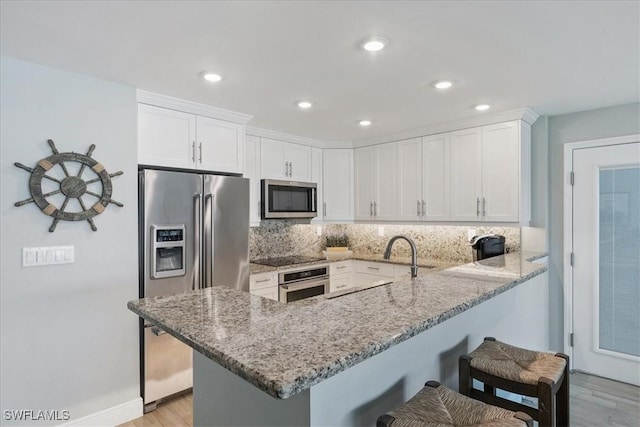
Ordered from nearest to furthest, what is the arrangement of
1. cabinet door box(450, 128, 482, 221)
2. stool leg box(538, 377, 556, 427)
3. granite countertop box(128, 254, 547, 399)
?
1. granite countertop box(128, 254, 547, 399)
2. stool leg box(538, 377, 556, 427)
3. cabinet door box(450, 128, 482, 221)

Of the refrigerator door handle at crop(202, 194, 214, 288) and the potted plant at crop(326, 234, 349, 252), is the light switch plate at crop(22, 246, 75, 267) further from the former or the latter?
the potted plant at crop(326, 234, 349, 252)

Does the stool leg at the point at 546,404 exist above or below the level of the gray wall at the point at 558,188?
below

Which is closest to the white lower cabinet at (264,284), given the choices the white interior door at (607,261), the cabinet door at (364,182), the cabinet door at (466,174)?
the cabinet door at (364,182)

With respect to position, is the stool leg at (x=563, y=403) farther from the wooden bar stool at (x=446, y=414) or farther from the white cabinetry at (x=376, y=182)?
the white cabinetry at (x=376, y=182)

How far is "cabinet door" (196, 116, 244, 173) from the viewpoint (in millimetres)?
3053

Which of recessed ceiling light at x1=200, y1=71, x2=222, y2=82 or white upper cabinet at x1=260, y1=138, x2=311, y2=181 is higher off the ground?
recessed ceiling light at x1=200, y1=71, x2=222, y2=82

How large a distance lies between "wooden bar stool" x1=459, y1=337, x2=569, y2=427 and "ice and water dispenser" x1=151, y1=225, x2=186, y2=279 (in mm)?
2099

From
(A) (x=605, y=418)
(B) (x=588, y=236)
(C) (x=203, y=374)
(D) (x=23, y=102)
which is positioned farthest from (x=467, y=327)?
(D) (x=23, y=102)

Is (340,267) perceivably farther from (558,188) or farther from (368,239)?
(558,188)

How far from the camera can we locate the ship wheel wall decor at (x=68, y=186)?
219 centimetres

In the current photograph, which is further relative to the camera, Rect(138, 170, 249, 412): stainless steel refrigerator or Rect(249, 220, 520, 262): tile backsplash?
Rect(249, 220, 520, 262): tile backsplash

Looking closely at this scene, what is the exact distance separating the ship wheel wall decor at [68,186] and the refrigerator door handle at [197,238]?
1.74ft

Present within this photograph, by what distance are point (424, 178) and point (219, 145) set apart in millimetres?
2187

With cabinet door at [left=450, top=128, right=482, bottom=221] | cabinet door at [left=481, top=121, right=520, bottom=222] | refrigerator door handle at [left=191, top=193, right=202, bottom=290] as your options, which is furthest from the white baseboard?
cabinet door at [left=481, top=121, right=520, bottom=222]
